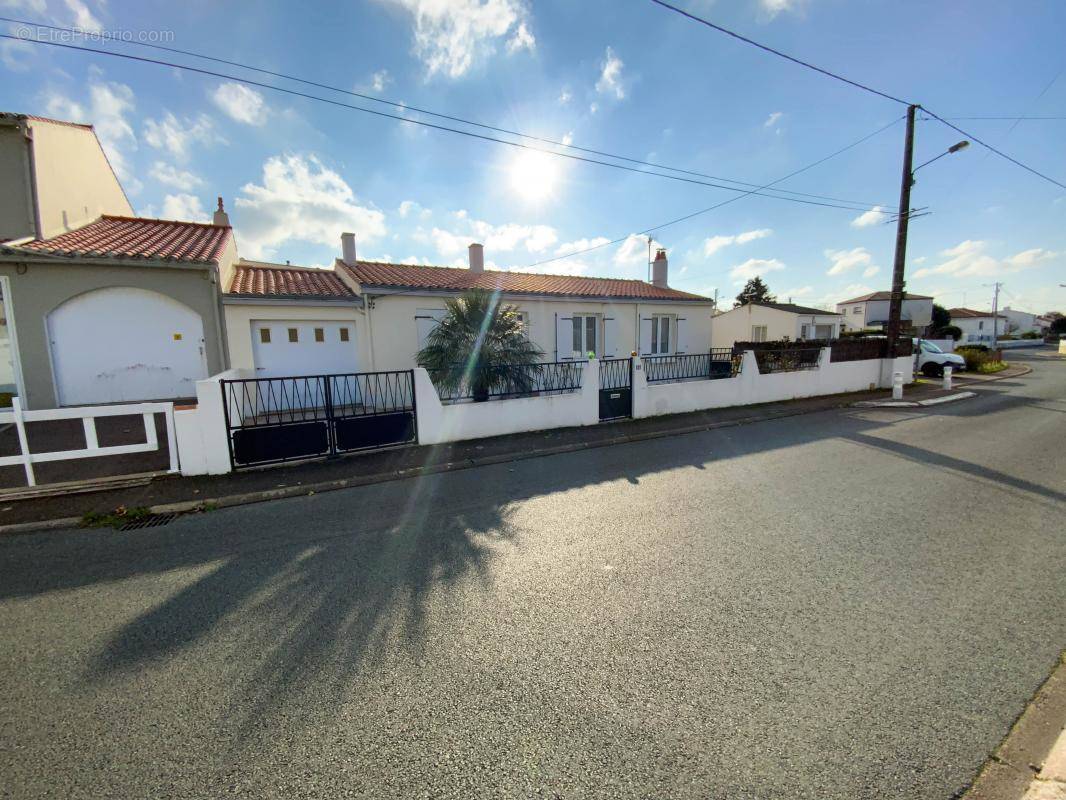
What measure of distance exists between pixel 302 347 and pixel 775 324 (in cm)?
2540

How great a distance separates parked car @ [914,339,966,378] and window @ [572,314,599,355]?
1552cm

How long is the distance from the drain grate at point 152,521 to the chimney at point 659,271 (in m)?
17.7

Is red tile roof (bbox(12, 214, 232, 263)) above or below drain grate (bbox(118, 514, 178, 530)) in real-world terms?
above

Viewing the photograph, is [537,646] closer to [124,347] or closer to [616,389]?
[616,389]

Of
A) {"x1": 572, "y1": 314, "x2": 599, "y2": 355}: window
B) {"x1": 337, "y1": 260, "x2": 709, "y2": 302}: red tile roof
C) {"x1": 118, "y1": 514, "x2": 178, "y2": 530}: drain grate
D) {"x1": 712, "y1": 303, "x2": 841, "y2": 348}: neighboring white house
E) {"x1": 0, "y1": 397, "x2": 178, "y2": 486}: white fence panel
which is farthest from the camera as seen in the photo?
{"x1": 712, "y1": 303, "x2": 841, "y2": 348}: neighboring white house

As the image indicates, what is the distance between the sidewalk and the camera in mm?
5039

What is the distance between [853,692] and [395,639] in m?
2.65

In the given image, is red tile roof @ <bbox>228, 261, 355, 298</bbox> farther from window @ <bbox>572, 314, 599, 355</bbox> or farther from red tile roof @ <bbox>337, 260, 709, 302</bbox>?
window @ <bbox>572, 314, 599, 355</bbox>

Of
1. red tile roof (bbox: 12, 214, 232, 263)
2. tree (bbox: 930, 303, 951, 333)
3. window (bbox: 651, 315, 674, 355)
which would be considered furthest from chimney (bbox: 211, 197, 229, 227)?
tree (bbox: 930, 303, 951, 333)

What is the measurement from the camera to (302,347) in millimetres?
10805

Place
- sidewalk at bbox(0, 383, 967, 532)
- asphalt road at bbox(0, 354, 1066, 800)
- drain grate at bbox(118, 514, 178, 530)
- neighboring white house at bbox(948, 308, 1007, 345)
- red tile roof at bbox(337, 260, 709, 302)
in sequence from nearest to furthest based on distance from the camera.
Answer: asphalt road at bbox(0, 354, 1066, 800) < drain grate at bbox(118, 514, 178, 530) < sidewalk at bbox(0, 383, 967, 532) < red tile roof at bbox(337, 260, 709, 302) < neighboring white house at bbox(948, 308, 1007, 345)

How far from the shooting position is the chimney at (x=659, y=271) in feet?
60.0

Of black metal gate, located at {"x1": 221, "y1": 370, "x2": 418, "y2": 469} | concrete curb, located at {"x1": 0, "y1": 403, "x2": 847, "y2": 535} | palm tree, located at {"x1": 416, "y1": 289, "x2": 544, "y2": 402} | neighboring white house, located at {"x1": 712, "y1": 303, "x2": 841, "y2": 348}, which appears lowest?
concrete curb, located at {"x1": 0, "y1": 403, "x2": 847, "y2": 535}

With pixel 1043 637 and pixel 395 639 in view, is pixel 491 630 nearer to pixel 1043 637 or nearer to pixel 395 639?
pixel 395 639
